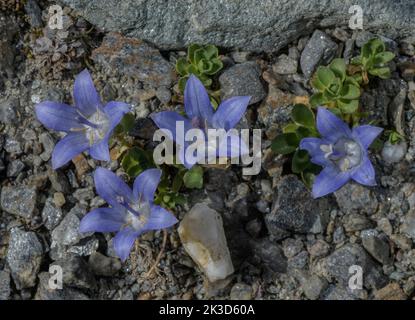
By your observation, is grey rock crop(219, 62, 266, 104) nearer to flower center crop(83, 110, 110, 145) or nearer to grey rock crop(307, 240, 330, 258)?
flower center crop(83, 110, 110, 145)

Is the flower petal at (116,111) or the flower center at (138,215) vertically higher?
the flower petal at (116,111)

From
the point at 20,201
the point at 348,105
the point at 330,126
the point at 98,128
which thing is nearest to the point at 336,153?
the point at 330,126

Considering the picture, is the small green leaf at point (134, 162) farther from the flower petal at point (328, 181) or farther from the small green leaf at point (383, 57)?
the small green leaf at point (383, 57)

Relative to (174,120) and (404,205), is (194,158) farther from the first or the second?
(404,205)

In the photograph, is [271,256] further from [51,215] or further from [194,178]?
[51,215]

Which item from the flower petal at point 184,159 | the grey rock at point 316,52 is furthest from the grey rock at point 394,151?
the flower petal at point 184,159

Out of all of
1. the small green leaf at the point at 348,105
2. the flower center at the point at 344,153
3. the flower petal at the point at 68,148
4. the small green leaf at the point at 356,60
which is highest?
the flower petal at the point at 68,148
